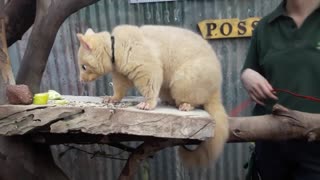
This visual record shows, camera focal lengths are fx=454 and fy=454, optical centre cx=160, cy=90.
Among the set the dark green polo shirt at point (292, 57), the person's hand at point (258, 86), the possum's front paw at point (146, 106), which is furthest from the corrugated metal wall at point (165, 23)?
the possum's front paw at point (146, 106)

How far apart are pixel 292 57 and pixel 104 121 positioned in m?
0.84

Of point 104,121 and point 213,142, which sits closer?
point 104,121

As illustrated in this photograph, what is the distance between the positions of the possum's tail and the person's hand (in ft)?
0.49

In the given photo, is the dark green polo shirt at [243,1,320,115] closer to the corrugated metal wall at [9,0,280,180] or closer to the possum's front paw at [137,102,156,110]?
the possum's front paw at [137,102,156,110]

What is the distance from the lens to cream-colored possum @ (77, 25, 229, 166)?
1808mm

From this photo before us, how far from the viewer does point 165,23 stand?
3.51m

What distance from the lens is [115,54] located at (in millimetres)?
1814

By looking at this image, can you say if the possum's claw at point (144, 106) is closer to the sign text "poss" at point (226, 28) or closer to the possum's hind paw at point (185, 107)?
the possum's hind paw at point (185, 107)

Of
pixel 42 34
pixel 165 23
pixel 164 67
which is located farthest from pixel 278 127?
pixel 165 23

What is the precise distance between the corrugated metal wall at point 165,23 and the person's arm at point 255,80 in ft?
4.51

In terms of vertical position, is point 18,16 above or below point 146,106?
above

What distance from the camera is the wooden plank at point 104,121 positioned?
5.38 feet

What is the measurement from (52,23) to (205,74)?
77cm

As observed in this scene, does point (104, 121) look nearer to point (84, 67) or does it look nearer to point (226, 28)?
point (84, 67)
